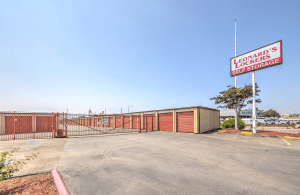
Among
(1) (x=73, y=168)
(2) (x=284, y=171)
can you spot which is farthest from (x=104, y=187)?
(2) (x=284, y=171)

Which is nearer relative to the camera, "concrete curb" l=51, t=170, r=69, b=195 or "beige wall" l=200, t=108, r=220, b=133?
"concrete curb" l=51, t=170, r=69, b=195

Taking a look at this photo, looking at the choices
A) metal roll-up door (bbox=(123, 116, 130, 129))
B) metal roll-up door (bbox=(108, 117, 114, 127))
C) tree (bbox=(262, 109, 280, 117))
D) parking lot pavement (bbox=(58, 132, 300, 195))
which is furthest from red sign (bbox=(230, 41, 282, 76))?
tree (bbox=(262, 109, 280, 117))

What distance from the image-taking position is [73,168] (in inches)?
219

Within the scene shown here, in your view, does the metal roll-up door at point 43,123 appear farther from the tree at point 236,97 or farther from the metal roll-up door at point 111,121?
the tree at point 236,97

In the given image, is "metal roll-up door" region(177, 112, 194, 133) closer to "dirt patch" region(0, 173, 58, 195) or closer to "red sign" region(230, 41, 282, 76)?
"red sign" region(230, 41, 282, 76)

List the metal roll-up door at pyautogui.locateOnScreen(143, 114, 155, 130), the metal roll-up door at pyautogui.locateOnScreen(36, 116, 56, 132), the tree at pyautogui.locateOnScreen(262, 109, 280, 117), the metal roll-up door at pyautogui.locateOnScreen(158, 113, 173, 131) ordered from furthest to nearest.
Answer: the tree at pyautogui.locateOnScreen(262, 109, 280, 117) → the metal roll-up door at pyautogui.locateOnScreen(36, 116, 56, 132) → the metal roll-up door at pyautogui.locateOnScreen(143, 114, 155, 130) → the metal roll-up door at pyautogui.locateOnScreen(158, 113, 173, 131)

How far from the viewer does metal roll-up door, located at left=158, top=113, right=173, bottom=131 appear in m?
21.3

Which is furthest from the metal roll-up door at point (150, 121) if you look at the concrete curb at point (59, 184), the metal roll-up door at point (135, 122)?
the concrete curb at point (59, 184)

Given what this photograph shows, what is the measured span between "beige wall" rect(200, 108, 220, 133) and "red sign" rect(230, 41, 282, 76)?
6500 millimetres

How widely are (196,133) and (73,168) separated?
15.1 metres

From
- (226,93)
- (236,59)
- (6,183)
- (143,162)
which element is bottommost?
(143,162)

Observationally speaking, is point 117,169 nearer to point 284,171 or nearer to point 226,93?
point 284,171

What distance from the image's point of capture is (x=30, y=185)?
397 centimetres

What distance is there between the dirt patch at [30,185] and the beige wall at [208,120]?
17.1m
